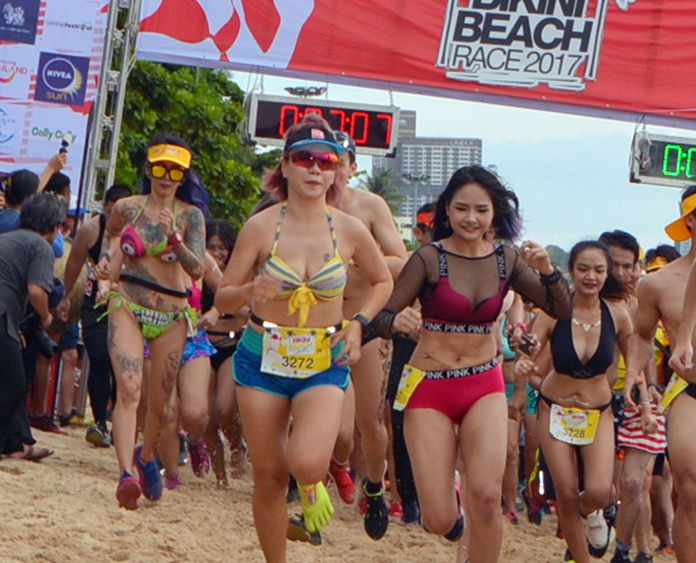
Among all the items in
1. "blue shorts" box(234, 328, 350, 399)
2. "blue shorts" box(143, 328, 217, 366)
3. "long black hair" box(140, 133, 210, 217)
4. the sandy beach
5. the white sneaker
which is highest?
"long black hair" box(140, 133, 210, 217)

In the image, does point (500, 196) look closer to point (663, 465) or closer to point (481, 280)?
point (481, 280)

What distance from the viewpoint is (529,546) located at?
10773mm

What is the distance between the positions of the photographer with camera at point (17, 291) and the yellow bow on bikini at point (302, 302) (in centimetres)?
364

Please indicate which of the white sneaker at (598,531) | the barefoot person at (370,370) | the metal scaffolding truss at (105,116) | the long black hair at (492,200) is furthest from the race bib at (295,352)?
the metal scaffolding truss at (105,116)

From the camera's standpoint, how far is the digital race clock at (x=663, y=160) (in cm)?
1608

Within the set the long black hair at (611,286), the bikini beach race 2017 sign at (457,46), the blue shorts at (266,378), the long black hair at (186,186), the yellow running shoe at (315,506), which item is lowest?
the yellow running shoe at (315,506)

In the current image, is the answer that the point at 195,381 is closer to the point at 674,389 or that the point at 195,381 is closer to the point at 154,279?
the point at 154,279

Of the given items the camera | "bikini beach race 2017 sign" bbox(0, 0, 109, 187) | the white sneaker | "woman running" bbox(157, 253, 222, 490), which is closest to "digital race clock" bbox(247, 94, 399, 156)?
"bikini beach race 2017 sign" bbox(0, 0, 109, 187)

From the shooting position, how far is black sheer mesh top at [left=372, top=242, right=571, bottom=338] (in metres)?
6.72

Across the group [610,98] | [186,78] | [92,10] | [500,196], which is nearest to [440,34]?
[610,98]

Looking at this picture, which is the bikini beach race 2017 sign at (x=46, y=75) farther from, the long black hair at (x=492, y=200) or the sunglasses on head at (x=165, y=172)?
the long black hair at (x=492, y=200)

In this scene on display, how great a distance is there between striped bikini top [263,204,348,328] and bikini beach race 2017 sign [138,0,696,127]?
9.35m

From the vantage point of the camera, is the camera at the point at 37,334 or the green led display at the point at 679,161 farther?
the green led display at the point at 679,161

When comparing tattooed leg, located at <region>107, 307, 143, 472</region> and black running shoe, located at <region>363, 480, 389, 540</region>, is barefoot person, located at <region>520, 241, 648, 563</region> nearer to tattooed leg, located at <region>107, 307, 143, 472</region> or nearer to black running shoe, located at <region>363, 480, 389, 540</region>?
black running shoe, located at <region>363, 480, 389, 540</region>
